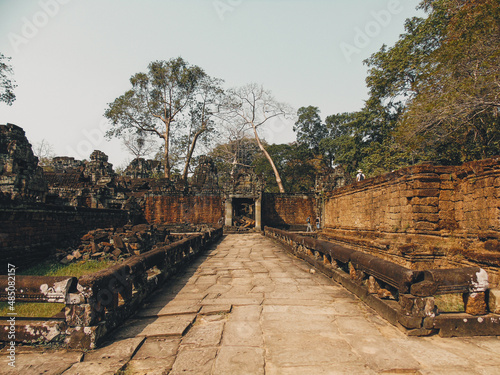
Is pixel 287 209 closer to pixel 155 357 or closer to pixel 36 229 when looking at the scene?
pixel 36 229

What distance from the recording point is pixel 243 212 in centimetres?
2188

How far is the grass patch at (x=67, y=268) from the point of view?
9.09 meters

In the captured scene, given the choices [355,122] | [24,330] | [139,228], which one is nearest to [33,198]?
[139,228]

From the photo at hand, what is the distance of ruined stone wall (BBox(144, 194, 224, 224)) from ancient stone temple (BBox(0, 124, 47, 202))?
903cm

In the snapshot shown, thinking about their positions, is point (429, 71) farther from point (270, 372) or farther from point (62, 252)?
point (62, 252)

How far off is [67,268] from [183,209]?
39.7 ft

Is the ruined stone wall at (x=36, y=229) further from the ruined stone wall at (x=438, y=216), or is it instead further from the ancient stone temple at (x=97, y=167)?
the ancient stone temple at (x=97, y=167)

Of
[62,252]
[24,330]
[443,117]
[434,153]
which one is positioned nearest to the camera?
[24,330]

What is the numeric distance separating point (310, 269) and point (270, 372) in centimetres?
435

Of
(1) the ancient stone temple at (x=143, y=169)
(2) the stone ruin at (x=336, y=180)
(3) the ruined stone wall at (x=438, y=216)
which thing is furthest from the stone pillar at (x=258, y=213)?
(1) the ancient stone temple at (x=143, y=169)

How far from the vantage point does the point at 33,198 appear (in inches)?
490

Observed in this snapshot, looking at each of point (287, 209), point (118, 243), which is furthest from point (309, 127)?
point (118, 243)

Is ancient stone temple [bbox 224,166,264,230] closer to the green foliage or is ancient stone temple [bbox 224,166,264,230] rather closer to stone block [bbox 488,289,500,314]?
the green foliage

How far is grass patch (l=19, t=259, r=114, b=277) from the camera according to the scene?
9.09 metres
